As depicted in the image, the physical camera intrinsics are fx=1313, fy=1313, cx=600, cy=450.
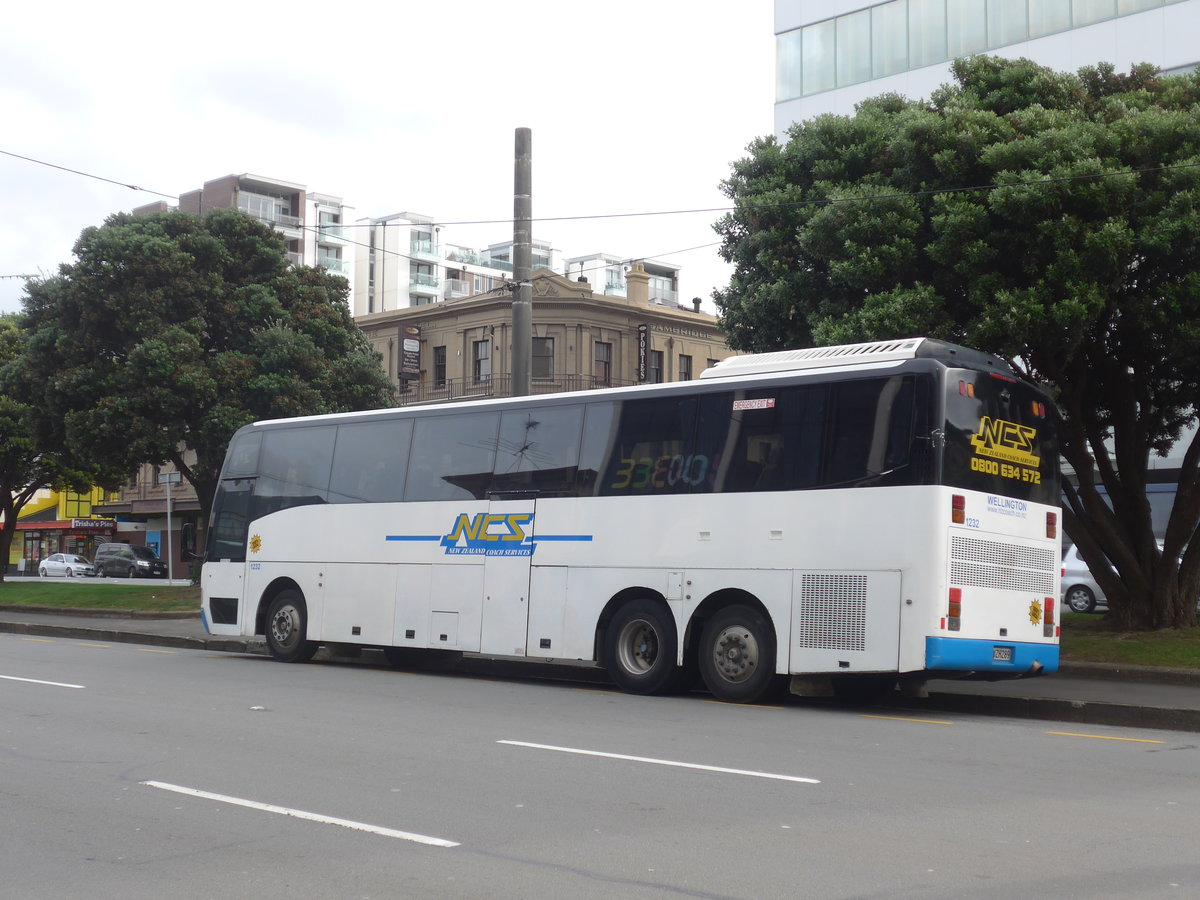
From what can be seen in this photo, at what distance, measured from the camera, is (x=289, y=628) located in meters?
19.2

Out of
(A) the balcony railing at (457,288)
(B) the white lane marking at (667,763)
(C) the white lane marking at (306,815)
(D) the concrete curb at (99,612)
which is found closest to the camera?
(C) the white lane marking at (306,815)

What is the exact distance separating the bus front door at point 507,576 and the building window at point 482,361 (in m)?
36.7

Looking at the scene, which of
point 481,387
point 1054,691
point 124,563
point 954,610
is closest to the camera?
point 954,610

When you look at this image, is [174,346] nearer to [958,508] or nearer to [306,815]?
[958,508]

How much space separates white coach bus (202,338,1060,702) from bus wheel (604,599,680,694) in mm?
23

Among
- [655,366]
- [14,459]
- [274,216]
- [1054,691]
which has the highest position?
[274,216]

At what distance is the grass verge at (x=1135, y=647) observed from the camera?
53.7 ft

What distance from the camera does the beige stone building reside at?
52.1 meters

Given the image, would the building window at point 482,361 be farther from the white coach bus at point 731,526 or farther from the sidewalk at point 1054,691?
the white coach bus at point 731,526

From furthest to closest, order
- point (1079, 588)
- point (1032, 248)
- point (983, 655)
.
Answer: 1. point (1079, 588)
2. point (1032, 248)
3. point (983, 655)

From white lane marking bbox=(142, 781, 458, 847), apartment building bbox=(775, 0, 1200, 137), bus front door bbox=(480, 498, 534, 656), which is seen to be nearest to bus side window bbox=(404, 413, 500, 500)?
bus front door bbox=(480, 498, 534, 656)

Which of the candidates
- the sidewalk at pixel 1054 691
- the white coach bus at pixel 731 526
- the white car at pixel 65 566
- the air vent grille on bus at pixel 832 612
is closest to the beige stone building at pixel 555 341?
the white car at pixel 65 566

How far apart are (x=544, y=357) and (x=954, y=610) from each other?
40255mm

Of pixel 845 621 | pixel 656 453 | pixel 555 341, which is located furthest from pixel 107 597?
pixel 555 341
